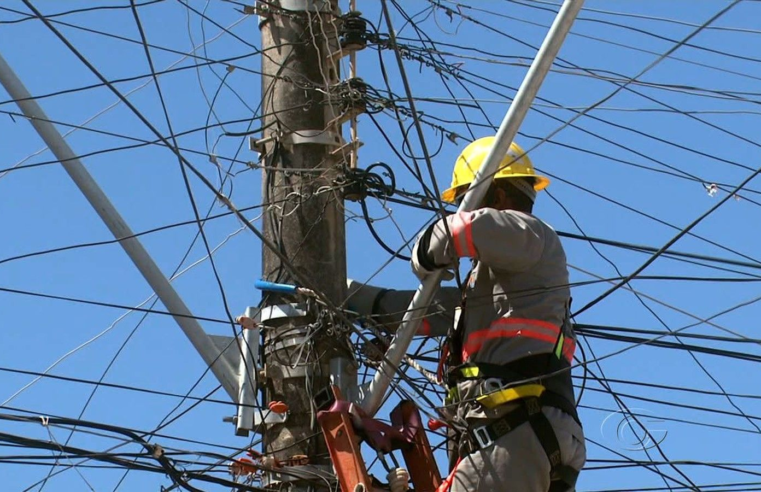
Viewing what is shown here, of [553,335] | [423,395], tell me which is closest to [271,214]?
[423,395]

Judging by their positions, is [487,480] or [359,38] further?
[359,38]

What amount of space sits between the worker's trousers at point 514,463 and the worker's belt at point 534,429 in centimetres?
2

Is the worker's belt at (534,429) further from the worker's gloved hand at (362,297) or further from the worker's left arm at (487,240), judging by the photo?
the worker's gloved hand at (362,297)

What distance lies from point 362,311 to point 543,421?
166cm

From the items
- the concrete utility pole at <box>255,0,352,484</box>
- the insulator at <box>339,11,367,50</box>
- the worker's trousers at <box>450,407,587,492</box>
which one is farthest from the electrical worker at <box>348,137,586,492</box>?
the insulator at <box>339,11,367,50</box>

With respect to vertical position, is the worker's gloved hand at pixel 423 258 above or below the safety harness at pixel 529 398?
above

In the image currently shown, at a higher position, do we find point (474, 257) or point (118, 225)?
point (118, 225)

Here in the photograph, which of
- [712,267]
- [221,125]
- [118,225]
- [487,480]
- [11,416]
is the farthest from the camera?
[221,125]

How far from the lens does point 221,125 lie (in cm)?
889

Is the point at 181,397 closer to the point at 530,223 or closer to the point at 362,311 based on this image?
the point at 362,311

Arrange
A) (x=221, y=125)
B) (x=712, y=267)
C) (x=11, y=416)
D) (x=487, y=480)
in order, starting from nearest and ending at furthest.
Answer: (x=487, y=480) → (x=11, y=416) → (x=712, y=267) → (x=221, y=125)

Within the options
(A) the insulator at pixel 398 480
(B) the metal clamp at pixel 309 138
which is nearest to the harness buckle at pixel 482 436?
(A) the insulator at pixel 398 480

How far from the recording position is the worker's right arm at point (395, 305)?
7711 millimetres

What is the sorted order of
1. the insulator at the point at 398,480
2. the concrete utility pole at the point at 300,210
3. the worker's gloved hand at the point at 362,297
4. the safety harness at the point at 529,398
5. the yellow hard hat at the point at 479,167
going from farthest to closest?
the worker's gloved hand at the point at 362,297 < the concrete utility pole at the point at 300,210 < the yellow hard hat at the point at 479,167 < the insulator at the point at 398,480 < the safety harness at the point at 529,398
